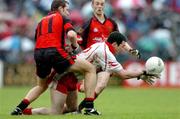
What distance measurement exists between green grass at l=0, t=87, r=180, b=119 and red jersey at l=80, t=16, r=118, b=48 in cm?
152

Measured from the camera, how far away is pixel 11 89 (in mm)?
27156

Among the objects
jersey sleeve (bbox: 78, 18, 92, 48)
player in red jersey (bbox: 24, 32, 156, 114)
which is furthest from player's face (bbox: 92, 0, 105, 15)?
player in red jersey (bbox: 24, 32, 156, 114)

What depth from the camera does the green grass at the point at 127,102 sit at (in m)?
15.5

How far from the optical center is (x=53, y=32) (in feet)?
47.5

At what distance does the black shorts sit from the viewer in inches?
567

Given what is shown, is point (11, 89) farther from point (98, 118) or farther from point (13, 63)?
point (98, 118)

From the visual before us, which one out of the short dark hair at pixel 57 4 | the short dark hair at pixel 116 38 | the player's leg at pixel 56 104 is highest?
the short dark hair at pixel 57 4

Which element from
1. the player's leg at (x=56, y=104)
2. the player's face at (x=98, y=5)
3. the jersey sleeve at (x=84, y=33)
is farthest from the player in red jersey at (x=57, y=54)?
the jersey sleeve at (x=84, y=33)

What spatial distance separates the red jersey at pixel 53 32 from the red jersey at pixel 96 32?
2359 mm

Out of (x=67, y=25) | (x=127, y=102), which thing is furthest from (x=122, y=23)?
(x=67, y=25)

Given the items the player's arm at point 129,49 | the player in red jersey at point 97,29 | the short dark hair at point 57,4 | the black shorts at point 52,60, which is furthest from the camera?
the player in red jersey at point 97,29

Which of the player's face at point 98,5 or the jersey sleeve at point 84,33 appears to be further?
the jersey sleeve at point 84,33

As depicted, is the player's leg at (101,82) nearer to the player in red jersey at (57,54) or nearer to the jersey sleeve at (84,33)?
Answer: the player in red jersey at (57,54)

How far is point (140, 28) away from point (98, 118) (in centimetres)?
1684
